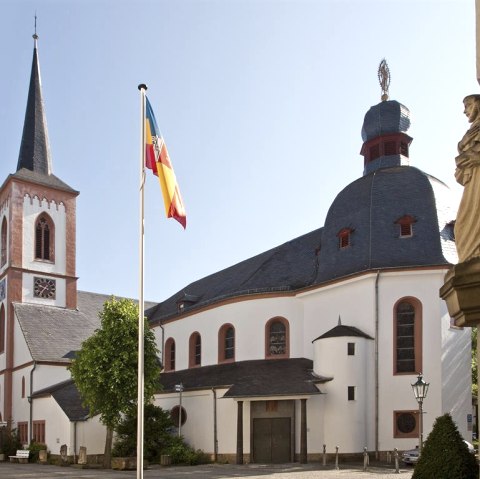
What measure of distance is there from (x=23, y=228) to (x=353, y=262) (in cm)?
3010

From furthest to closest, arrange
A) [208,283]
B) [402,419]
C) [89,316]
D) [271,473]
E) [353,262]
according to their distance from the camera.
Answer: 1. [89,316]
2. [208,283]
3. [353,262]
4. [402,419]
5. [271,473]

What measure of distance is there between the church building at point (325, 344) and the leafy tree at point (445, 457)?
71.7 feet

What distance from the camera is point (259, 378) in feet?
114

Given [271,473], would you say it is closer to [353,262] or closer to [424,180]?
[353,262]

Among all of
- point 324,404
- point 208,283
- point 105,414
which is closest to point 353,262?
point 324,404

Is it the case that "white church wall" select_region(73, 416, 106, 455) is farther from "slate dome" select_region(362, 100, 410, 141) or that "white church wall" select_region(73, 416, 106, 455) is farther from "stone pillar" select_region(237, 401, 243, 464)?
"slate dome" select_region(362, 100, 410, 141)

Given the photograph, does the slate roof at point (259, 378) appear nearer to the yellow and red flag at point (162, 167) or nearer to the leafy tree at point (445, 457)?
the yellow and red flag at point (162, 167)

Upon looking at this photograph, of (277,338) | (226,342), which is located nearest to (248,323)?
(277,338)

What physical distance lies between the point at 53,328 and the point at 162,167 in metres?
38.6

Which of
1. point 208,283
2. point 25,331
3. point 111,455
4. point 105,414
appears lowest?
point 111,455

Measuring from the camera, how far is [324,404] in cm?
3269

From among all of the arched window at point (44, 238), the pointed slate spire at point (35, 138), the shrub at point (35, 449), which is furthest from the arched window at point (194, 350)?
the pointed slate spire at point (35, 138)

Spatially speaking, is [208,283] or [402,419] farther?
[208,283]

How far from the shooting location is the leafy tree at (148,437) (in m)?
35.5
